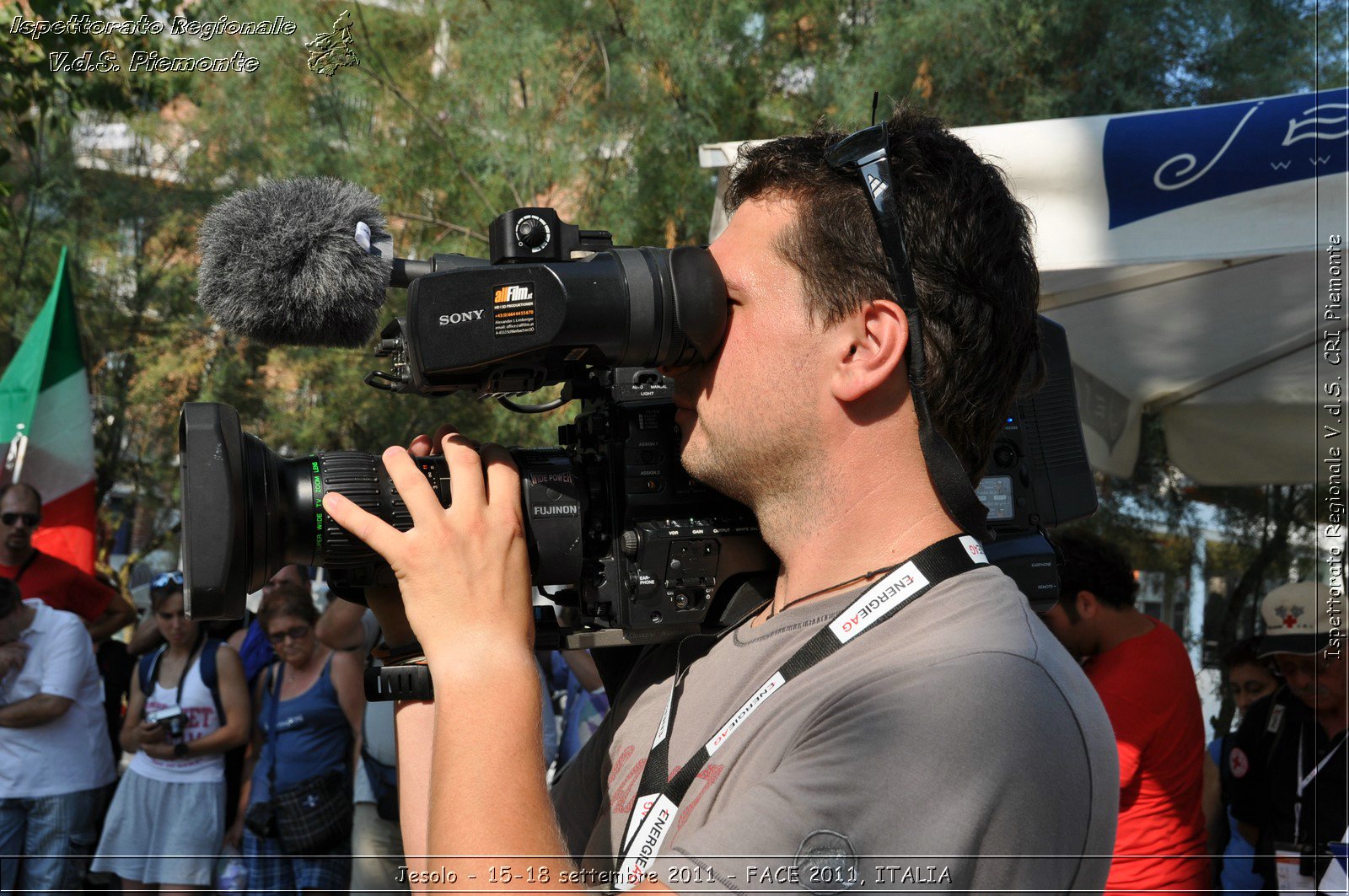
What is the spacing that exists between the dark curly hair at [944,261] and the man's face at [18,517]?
5501mm

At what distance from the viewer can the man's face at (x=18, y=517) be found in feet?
18.8

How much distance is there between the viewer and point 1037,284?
1415 millimetres

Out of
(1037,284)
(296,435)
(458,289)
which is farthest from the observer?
(296,435)

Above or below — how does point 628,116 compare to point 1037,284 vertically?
above

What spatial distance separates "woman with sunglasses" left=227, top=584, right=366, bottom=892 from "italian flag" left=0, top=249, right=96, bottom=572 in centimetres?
170

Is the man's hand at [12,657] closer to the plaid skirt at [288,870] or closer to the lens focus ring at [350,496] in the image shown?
the plaid skirt at [288,870]

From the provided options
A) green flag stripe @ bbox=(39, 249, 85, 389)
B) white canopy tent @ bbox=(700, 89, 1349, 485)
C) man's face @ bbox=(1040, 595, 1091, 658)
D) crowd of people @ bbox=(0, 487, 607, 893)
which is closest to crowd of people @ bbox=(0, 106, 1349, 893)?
white canopy tent @ bbox=(700, 89, 1349, 485)

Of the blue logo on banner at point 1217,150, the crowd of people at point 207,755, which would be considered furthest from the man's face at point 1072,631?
the crowd of people at point 207,755

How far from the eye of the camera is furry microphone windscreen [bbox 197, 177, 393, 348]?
5.14 ft

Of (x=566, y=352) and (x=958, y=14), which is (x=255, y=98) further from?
(x=566, y=352)

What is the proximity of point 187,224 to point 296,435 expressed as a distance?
2559 millimetres

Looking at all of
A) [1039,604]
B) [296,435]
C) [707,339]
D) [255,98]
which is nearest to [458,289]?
[707,339]

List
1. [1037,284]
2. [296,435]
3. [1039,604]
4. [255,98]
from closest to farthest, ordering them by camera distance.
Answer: [1037,284] < [1039,604] < [255,98] < [296,435]

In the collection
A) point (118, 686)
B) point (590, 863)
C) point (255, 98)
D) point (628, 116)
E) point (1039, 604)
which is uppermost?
point (255, 98)
